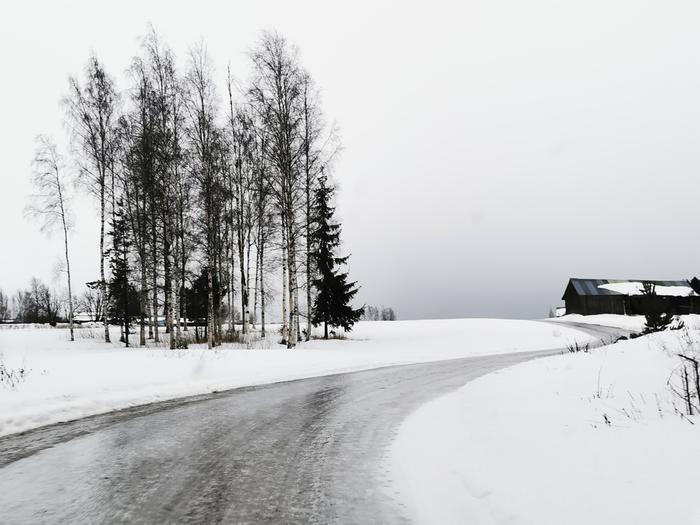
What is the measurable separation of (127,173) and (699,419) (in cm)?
2605

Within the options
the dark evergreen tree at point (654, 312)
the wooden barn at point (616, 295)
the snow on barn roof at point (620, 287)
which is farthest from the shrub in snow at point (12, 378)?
the snow on barn roof at point (620, 287)

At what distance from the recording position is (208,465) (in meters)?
5.04

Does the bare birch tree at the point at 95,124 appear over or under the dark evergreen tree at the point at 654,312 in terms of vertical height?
over

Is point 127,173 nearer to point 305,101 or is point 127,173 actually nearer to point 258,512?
point 305,101

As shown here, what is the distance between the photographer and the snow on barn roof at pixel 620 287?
194 feet

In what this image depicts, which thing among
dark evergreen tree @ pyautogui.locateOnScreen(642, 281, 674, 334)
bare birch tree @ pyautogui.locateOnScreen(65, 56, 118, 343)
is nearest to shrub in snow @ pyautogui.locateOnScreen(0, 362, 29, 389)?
bare birch tree @ pyautogui.locateOnScreen(65, 56, 118, 343)

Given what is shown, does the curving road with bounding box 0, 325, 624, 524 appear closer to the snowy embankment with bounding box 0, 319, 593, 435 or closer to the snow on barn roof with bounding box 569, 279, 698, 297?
the snowy embankment with bounding box 0, 319, 593, 435

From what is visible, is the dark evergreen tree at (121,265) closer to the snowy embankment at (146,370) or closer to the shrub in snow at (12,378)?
the snowy embankment at (146,370)

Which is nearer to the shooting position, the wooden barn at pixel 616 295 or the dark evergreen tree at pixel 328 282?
the dark evergreen tree at pixel 328 282

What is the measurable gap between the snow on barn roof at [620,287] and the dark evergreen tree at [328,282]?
45.4 metres

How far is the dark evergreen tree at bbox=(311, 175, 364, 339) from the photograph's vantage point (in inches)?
1190

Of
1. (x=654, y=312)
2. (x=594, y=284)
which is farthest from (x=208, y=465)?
(x=594, y=284)

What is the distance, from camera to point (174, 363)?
1408 cm

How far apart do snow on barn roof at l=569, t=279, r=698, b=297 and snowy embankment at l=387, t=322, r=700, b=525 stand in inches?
2349
